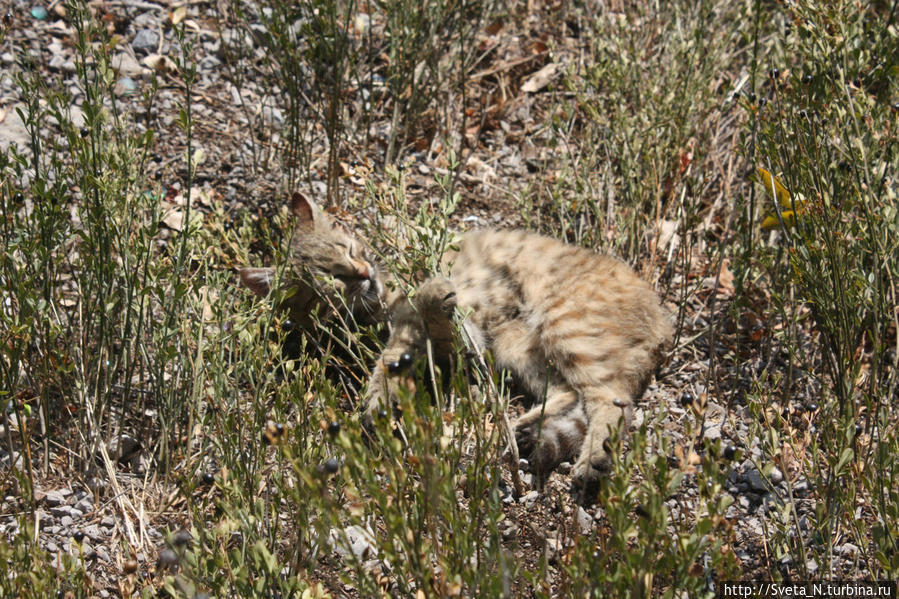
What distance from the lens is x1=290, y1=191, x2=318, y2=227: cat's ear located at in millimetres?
4133

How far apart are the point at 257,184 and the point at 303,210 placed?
0.80 meters

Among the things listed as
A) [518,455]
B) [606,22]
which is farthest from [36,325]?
[606,22]

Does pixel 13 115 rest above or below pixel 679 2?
below

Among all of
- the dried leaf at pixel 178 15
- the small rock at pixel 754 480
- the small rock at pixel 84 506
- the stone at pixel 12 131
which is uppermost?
the dried leaf at pixel 178 15

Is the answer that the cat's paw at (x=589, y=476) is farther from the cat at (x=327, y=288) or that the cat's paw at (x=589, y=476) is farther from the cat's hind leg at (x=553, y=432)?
the cat at (x=327, y=288)

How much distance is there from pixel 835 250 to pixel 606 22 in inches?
130

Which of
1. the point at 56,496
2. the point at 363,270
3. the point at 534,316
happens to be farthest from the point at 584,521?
the point at 56,496

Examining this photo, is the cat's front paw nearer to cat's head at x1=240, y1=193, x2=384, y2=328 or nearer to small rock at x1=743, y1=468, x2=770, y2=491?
small rock at x1=743, y1=468, x2=770, y2=491

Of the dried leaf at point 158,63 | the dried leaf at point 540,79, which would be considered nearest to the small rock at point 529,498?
the dried leaf at point 540,79

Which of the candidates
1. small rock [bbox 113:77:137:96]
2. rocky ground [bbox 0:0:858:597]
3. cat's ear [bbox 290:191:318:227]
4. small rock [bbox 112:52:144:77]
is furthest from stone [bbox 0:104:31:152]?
Answer: cat's ear [bbox 290:191:318:227]

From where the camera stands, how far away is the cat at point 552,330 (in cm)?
334

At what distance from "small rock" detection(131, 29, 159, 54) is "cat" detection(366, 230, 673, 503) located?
9.01 ft

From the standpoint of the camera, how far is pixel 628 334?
355 centimetres

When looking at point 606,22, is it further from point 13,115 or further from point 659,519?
point 659,519
